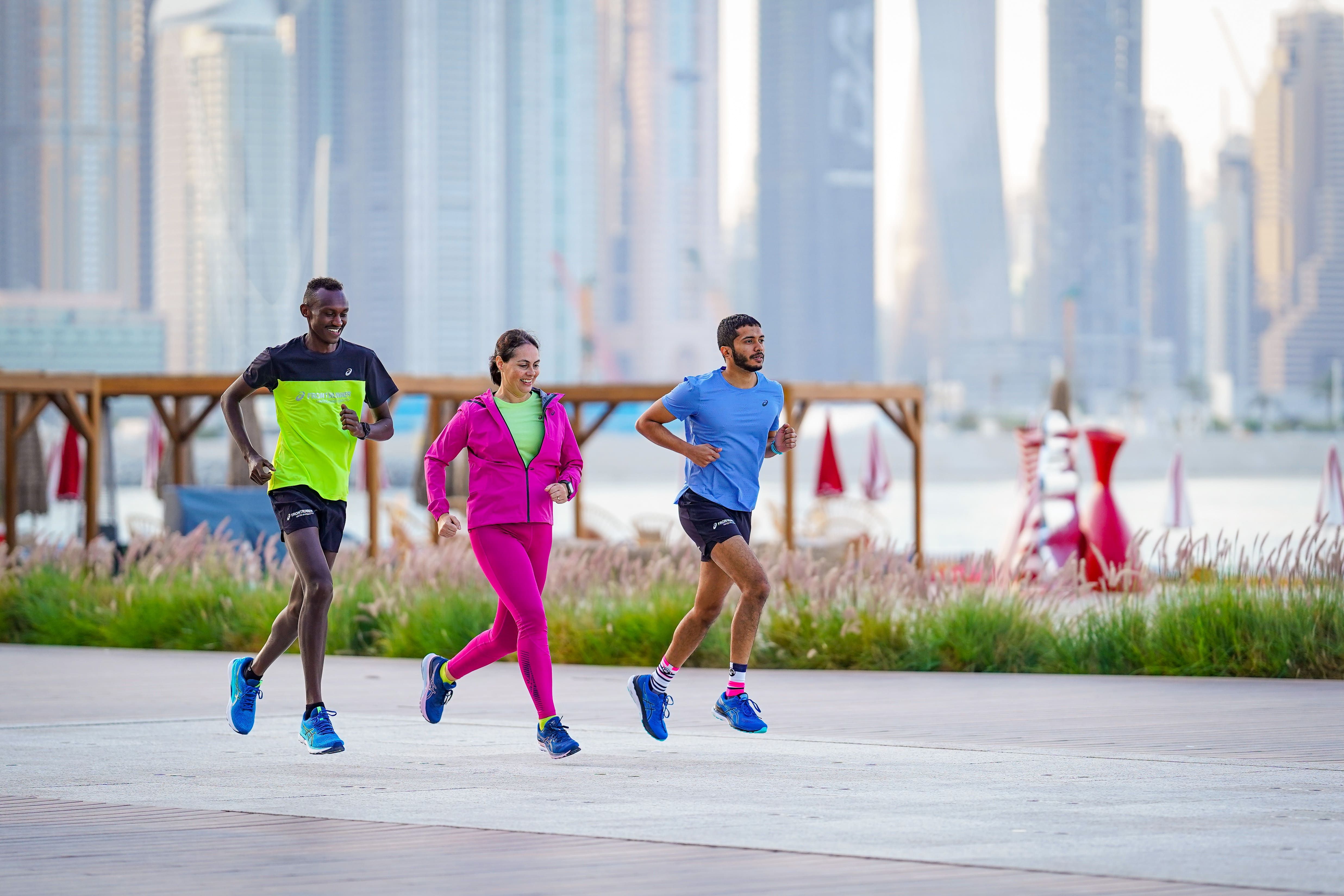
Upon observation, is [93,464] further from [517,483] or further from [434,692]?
[517,483]

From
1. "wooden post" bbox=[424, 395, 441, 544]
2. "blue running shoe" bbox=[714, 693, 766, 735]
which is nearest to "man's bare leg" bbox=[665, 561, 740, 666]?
"blue running shoe" bbox=[714, 693, 766, 735]

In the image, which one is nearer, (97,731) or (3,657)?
(97,731)

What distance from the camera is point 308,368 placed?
25.5 feet

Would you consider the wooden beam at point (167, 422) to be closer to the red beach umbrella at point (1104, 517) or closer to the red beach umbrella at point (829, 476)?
the red beach umbrella at point (829, 476)

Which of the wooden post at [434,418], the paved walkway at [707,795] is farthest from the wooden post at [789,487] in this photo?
the paved walkway at [707,795]

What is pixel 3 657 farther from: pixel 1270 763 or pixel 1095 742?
pixel 1270 763

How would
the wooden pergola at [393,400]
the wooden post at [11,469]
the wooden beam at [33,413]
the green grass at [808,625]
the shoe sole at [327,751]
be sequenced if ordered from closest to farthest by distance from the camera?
the shoe sole at [327,751] → the green grass at [808,625] → the wooden pergola at [393,400] → the wooden post at [11,469] → the wooden beam at [33,413]

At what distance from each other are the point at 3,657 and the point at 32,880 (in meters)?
7.99

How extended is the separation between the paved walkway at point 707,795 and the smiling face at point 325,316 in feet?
5.18

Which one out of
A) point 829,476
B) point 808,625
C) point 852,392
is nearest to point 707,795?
point 808,625

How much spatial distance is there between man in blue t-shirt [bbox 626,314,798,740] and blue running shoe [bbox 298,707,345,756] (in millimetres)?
1192

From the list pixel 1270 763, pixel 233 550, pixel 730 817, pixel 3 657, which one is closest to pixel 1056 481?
pixel 233 550

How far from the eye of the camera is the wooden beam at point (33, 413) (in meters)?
17.5

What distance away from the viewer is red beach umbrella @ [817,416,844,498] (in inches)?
992
